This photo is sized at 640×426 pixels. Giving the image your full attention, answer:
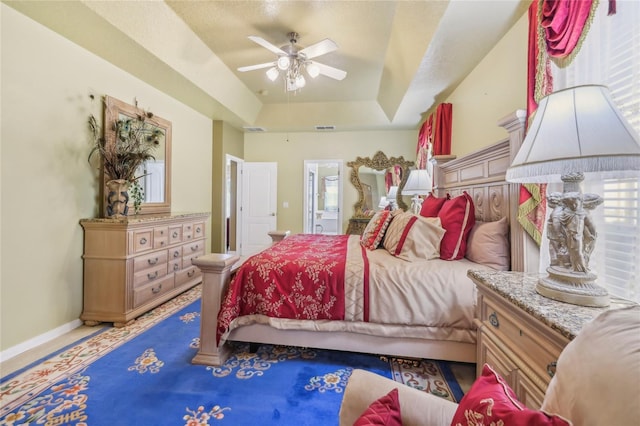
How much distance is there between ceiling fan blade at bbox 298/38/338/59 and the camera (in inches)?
100

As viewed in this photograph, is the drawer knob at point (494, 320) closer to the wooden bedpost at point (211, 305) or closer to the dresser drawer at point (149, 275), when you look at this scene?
the wooden bedpost at point (211, 305)

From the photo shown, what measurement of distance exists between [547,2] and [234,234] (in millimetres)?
5627

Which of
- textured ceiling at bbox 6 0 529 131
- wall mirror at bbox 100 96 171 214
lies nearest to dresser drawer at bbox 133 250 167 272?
wall mirror at bbox 100 96 171 214

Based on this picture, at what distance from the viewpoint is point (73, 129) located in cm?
249

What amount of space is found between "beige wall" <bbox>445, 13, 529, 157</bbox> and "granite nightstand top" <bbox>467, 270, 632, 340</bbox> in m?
1.57

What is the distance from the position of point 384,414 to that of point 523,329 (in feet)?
2.31

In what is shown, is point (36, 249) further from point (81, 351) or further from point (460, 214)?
point (460, 214)

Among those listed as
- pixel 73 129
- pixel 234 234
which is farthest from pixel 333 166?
pixel 73 129

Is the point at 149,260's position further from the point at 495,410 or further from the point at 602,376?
the point at 602,376

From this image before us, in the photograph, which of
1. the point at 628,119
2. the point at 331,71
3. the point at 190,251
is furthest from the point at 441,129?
the point at 190,251

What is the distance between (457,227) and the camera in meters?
2.10

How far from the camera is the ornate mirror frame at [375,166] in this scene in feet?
18.2

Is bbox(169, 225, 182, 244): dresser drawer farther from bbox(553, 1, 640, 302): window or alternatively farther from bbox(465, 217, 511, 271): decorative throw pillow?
bbox(553, 1, 640, 302): window

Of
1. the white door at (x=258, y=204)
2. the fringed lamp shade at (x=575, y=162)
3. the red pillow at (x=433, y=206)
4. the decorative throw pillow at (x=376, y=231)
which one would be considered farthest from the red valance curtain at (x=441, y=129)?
the white door at (x=258, y=204)
